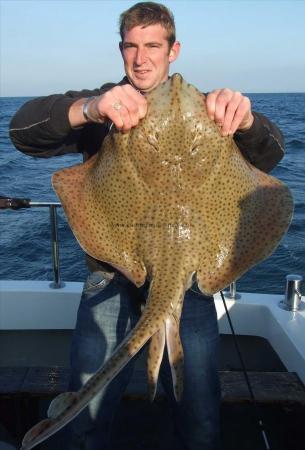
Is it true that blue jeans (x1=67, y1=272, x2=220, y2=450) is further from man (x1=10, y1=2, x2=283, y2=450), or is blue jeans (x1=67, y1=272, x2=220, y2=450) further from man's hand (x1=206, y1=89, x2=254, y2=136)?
man's hand (x1=206, y1=89, x2=254, y2=136)

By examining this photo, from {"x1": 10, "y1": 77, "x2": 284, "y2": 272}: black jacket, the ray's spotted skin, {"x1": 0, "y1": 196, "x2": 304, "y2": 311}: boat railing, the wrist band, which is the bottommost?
{"x1": 0, "y1": 196, "x2": 304, "y2": 311}: boat railing

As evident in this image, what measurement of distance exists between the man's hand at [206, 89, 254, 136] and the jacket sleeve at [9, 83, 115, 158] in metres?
0.85

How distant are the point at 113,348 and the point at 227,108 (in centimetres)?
158

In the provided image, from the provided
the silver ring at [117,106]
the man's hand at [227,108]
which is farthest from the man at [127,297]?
the silver ring at [117,106]

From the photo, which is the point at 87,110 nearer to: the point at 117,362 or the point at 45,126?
the point at 45,126

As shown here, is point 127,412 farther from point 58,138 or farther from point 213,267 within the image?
point 58,138

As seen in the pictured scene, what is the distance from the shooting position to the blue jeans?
2.84m

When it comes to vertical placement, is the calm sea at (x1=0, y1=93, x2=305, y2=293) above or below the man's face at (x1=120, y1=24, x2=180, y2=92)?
→ below

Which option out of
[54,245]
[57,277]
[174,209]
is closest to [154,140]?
[174,209]

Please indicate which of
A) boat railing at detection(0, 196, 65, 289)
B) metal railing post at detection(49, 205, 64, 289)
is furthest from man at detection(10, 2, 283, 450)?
metal railing post at detection(49, 205, 64, 289)

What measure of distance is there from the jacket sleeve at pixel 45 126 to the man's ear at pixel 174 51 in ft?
1.77

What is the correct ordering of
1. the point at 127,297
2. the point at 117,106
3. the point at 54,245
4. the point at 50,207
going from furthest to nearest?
1. the point at 54,245
2. the point at 50,207
3. the point at 127,297
4. the point at 117,106

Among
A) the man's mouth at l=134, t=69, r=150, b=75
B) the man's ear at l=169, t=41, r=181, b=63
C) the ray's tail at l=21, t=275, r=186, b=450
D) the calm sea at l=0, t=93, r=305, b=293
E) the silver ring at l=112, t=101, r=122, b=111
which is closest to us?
the ray's tail at l=21, t=275, r=186, b=450

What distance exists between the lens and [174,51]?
296 centimetres
